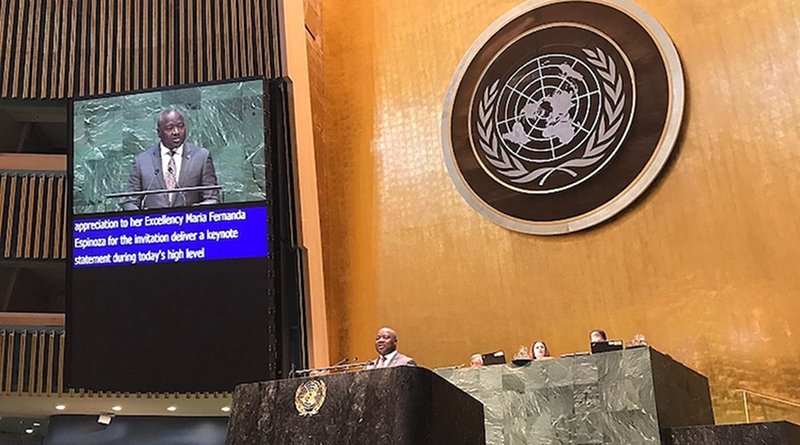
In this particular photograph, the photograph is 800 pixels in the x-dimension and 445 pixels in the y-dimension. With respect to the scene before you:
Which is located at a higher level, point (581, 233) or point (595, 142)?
point (595, 142)

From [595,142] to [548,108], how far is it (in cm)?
53

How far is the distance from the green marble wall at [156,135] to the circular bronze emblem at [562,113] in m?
1.75

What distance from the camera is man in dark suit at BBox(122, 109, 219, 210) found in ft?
23.9

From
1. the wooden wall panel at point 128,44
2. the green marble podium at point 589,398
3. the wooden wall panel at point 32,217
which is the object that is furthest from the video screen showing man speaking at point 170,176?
the green marble podium at point 589,398

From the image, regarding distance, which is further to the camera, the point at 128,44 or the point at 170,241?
the point at 128,44

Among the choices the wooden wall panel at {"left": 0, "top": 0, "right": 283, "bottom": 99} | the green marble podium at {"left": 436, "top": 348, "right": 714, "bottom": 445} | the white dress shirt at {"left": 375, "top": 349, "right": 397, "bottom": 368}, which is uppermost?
the wooden wall panel at {"left": 0, "top": 0, "right": 283, "bottom": 99}

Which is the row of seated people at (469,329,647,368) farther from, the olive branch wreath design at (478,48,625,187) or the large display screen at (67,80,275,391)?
the large display screen at (67,80,275,391)

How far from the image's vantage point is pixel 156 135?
7.40 meters

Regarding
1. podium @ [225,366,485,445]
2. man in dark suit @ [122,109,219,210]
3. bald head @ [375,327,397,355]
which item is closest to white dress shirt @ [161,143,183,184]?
man in dark suit @ [122,109,219,210]

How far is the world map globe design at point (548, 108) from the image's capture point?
7.13 m

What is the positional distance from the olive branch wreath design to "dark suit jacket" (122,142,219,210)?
8.07ft
